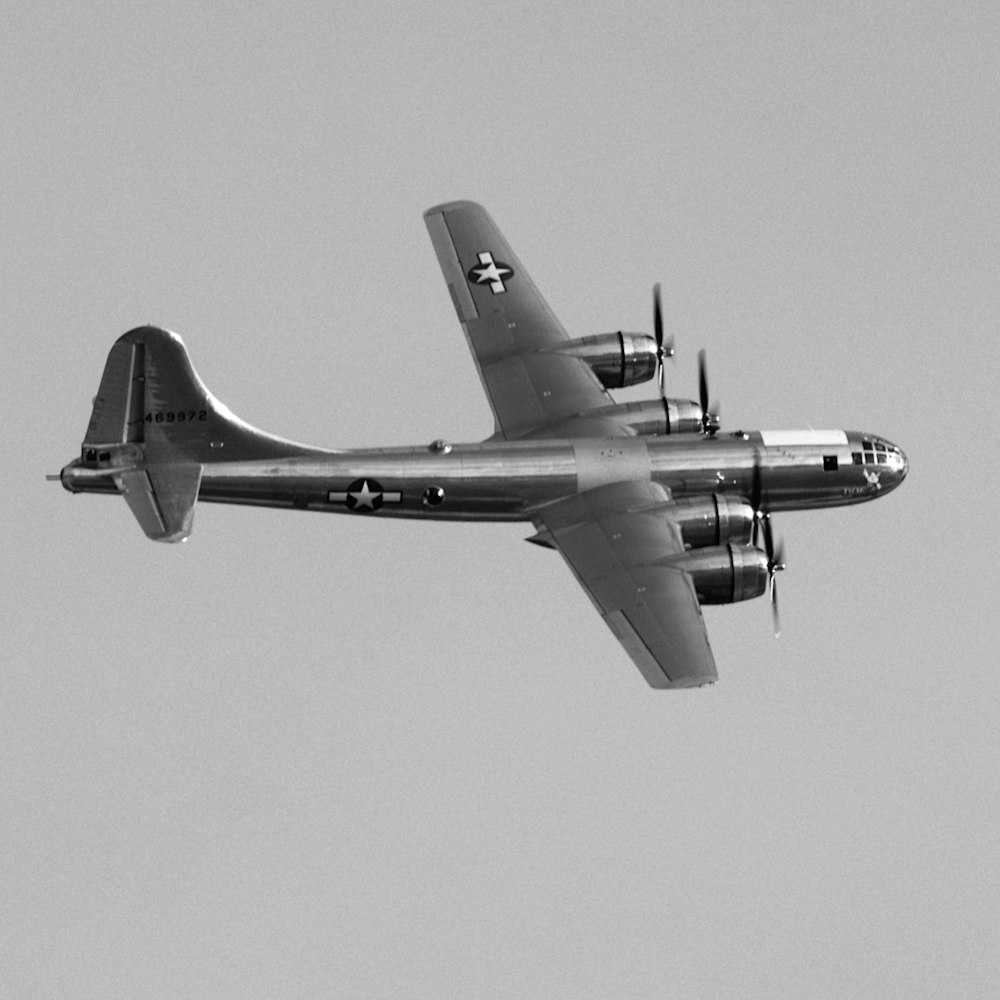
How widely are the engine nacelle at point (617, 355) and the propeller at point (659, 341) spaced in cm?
15

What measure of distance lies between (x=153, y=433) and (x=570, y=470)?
12199mm

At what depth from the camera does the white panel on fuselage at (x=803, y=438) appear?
297 ft

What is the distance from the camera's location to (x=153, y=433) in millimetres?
85375

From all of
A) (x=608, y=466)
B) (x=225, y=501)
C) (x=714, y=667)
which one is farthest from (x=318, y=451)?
(x=714, y=667)

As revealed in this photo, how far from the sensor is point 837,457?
Result: 91062mm

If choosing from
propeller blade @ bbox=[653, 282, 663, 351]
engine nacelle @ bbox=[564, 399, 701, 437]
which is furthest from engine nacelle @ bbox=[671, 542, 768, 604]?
propeller blade @ bbox=[653, 282, 663, 351]

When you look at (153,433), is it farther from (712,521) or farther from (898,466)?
(898,466)

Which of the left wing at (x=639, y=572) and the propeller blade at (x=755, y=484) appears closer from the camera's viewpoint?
the left wing at (x=639, y=572)

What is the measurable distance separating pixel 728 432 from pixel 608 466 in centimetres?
452

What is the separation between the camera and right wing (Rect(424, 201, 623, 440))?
91188 millimetres

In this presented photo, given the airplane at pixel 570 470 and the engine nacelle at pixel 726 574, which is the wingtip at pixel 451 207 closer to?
the airplane at pixel 570 470

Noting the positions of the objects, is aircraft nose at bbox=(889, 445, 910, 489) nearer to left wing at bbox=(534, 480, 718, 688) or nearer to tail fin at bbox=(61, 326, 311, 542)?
left wing at bbox=(534, 480, 718, 688)

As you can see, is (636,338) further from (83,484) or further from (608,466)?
(83,484)

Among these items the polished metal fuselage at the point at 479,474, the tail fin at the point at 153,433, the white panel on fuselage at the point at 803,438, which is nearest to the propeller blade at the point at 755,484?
the polished metal fuselage at the point at 479,474
